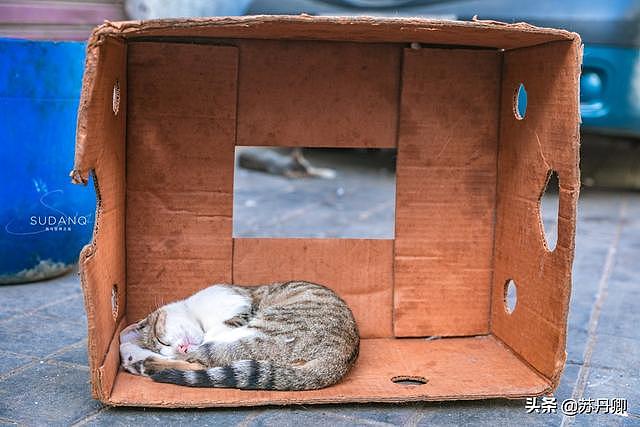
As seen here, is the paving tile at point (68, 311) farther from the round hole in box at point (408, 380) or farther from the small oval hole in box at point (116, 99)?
the round hole in box at point (408, 380)

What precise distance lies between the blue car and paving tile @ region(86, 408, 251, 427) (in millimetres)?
4066

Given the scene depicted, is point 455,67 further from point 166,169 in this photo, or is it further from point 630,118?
point 630,118

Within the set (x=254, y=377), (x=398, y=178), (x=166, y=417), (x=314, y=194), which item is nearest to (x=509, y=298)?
(x=398, y=178)

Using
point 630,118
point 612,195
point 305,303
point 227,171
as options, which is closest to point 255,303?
point 305,303

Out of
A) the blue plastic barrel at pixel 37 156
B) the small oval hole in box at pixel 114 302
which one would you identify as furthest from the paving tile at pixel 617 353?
the blue plastic barrel at pixel 37 156

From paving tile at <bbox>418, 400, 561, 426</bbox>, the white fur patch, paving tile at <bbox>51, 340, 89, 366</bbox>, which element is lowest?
paving tile at <bbox>51, 340, 89, 366</bbox>

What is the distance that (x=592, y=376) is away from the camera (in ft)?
8.16

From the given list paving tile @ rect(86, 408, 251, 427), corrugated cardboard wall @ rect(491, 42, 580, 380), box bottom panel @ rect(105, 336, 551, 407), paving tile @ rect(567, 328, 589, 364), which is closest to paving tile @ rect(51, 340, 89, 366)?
box bottom panel @ rect(105, 336, 551, 407)

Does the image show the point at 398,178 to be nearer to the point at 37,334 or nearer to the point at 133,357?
the point at 133,357

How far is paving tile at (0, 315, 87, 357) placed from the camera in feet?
8.41

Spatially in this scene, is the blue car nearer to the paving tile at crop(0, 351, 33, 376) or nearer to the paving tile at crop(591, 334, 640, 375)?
the paving tile at crop(591, 334, 640, 375)

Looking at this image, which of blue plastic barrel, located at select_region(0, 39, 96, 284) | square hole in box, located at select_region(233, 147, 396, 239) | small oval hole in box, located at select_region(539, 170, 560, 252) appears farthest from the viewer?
square hole in box, located at select_region(233, 147, 396, 239)

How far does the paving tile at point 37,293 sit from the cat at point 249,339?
0.77m

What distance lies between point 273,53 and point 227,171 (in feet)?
1.42
